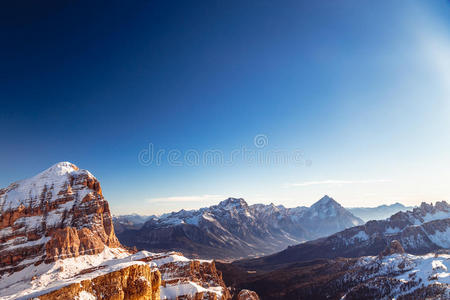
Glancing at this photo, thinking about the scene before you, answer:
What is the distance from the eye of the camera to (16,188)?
15400 cm

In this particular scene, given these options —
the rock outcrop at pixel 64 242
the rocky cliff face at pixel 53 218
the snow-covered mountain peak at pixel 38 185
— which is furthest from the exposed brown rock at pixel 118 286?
the snow-covered mountain peak at pixel 38 185

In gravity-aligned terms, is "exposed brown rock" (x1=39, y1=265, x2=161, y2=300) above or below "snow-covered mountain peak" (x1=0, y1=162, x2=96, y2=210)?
below

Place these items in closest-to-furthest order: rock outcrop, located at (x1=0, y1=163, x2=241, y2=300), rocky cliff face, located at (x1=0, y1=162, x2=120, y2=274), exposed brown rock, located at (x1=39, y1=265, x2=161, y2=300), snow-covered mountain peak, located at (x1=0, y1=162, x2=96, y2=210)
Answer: exposed brown rock, located at (x1=39, y1=265, x2=161, y2=300) → rock outcrop, located at (x1=0, y1=163, x2=241, y2=300) → rocky cliff face, located at (x1=0, y1=162, x2=120, y2=274) → snow-covered mountain peak, located at (x1=0, y1=162, x2=96, y2=210)

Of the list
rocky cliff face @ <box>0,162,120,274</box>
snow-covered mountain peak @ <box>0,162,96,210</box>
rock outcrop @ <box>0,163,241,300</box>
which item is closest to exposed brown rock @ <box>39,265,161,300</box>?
rock outcrop @ <box>0,163,241,300</box>

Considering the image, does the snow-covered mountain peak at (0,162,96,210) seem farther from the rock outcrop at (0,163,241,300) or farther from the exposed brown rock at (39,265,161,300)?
the exposed brown rock at (39,265,161,300)

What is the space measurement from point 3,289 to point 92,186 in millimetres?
78871

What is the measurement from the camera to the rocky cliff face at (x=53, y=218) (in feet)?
424

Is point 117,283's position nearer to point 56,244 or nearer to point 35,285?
point 35,285

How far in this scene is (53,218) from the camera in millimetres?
151250

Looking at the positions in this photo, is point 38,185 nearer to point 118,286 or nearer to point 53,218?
point 53,218

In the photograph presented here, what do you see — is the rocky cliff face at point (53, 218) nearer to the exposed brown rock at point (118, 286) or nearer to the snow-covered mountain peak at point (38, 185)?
the snow-covered mountain peak at point (38, 185)

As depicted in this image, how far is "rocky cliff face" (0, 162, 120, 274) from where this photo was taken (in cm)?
12925

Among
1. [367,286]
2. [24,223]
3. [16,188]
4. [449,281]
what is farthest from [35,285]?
[449,281]

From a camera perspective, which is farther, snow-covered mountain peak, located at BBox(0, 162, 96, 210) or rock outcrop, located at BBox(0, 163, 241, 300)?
snow-covered mountain peak, located at BBox(0, 162, 96, 210)
